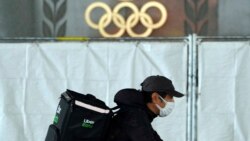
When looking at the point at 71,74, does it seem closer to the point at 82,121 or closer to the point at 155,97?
the point at 155,97

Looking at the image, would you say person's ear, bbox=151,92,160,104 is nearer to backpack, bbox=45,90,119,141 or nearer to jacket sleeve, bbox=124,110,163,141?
jacket sleeve, bbox=124,110,163,141

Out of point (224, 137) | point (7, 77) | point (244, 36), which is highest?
point (244, 36)

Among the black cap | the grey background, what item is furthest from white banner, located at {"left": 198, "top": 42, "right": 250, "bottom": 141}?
the black cap

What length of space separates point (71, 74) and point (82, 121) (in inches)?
103

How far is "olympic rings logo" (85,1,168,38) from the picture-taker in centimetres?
639

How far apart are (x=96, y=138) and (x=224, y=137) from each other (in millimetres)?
2570

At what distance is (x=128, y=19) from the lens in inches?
253

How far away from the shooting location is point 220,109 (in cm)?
554

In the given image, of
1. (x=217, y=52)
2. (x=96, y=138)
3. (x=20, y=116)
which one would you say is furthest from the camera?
(x=20, y=116)

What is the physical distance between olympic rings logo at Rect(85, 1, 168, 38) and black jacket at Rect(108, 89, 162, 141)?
10.0ft

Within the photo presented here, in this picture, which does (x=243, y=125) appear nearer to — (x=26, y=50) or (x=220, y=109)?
(x=220, y=109)

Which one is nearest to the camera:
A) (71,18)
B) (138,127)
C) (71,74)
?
(138,127)

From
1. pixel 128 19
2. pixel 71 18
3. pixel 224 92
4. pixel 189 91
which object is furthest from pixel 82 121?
pixel 71 18

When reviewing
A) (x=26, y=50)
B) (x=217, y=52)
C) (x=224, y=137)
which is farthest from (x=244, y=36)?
(x=26, y=50)
